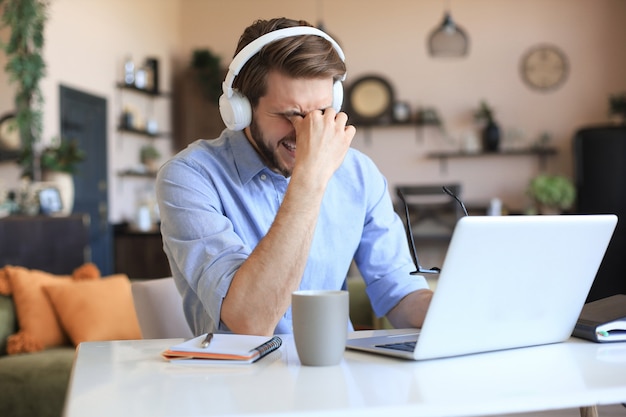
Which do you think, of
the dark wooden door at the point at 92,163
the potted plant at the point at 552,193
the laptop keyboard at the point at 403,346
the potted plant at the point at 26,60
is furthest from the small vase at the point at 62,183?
the potted plant at the point at 552,193

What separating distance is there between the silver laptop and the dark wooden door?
4916 mm

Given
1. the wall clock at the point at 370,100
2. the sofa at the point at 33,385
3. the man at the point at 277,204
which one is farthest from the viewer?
the wall clock at the point at 370,100

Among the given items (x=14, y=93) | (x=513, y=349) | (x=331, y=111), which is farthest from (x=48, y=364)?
(x=14, y=93)

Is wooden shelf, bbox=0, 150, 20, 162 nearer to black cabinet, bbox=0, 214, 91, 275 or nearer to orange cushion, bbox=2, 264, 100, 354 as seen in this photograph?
black cabinet, bbox=0, 214, 91, 275

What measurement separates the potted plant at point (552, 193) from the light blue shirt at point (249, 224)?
5.35 m

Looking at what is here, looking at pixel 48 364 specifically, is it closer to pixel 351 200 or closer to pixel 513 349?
pixel 351 200

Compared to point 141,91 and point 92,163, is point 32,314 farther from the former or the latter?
point 141,91

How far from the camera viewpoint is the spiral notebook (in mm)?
1026

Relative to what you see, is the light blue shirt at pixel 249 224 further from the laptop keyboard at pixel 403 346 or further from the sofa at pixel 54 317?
the sofa at pixel 54 317

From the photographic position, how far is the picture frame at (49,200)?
4461mm

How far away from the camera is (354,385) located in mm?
890

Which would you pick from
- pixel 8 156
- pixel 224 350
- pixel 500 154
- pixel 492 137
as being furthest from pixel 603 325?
pixel 500 154

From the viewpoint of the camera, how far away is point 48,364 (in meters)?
2.88

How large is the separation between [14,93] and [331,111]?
13.5 feet
